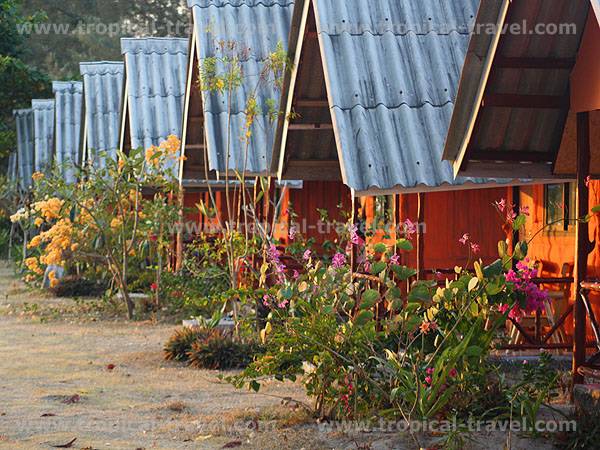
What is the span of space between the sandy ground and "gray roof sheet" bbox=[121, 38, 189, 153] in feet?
23.5

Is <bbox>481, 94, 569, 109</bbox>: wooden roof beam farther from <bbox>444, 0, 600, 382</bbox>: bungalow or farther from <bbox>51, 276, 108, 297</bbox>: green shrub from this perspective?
<bbox>51, 276, 108, 297</bbox>: green shrub

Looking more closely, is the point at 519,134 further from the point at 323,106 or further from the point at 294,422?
the point at 323,106

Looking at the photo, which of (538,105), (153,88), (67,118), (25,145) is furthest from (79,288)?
(538,105)

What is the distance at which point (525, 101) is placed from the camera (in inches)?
361

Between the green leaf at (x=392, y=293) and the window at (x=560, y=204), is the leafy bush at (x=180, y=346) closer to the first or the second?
the window at (x=560, y=204)

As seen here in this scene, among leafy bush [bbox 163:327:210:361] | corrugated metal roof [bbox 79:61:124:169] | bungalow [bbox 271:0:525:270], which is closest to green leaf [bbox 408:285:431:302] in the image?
bungalow [bbox 271:0:525:270]

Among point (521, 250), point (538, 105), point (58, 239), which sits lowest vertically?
point (58, 239)

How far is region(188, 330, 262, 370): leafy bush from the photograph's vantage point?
12.7 metres

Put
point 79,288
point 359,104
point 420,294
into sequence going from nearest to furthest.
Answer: point 420,294
point 359,104
point 79,288

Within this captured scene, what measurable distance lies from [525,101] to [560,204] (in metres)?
3.53

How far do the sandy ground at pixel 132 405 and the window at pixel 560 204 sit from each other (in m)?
3.28

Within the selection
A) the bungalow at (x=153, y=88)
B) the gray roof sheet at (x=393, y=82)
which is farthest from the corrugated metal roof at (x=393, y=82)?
the bungalow at (x=153, y=88)

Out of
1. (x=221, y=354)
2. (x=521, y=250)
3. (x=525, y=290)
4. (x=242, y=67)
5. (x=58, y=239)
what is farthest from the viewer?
(x=58, y=239)

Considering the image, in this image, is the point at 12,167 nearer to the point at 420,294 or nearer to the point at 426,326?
the point at 420,294
